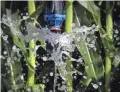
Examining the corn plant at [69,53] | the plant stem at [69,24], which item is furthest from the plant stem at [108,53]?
the plant stem at [69,24]

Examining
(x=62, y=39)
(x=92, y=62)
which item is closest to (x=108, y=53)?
(x=92, y=62)

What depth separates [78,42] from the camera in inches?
60.1

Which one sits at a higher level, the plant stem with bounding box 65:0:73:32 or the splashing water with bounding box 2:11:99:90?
the plant stem with bounding box 65:0:73:32

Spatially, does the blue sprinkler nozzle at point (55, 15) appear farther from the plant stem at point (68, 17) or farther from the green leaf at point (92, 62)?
the green leaf at point (92, 62)

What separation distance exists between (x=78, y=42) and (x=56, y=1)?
225 mm

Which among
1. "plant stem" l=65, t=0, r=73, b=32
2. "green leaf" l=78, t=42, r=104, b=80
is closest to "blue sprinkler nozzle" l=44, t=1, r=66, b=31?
"plant stem" l=65, t=0, r=73, b=32

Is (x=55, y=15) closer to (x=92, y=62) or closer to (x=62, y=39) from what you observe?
(x=62, y=39)

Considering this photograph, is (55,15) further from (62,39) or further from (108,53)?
(108,53)

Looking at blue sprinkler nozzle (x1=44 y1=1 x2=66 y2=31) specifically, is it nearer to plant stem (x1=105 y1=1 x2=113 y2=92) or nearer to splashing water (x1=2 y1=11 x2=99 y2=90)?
splashing water (x1=2 y1=11 x2=99 y2=90)

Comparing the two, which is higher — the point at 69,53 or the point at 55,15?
the point at 55,15

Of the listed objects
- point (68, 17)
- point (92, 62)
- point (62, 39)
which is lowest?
point (92, 62)

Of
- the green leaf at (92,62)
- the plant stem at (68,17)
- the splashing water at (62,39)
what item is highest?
the plant stem at (68,17)

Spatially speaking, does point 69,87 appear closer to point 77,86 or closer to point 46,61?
point 77,86

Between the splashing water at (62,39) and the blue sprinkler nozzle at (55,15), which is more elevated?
the blue sprinkler nozzle at (55,15)
